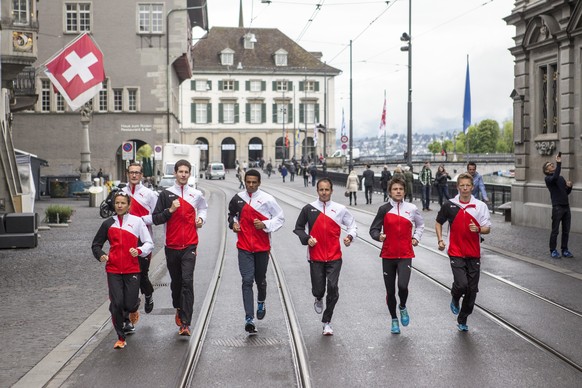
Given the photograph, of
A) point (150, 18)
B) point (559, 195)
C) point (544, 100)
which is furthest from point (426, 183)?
point (150, 18)

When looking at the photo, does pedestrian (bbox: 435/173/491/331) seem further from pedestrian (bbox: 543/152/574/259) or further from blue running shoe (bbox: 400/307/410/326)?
pedestrian (bbox: 543/152/574/259)

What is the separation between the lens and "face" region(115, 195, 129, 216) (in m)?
9.57

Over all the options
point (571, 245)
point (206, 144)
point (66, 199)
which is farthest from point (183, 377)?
point (206, 144)

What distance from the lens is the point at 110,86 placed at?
58.9 metres

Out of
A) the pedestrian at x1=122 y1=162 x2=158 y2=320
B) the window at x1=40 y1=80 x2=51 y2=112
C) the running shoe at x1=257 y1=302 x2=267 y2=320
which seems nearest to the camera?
the running shoe at x1=257 y1=302 x2=267 y2=320

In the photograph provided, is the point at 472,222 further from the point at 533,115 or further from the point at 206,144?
the point at 206,144

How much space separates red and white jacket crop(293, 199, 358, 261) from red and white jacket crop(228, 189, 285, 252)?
299 mm

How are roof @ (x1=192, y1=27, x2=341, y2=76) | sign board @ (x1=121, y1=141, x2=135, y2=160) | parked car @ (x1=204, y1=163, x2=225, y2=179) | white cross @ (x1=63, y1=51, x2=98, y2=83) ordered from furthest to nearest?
roof @ (x1=192, y1=27, x2=341, y2=76) < parked car @ (x1=204, y1=163, x2=225, y2=179) < sign board @ (x1=121, y1=141, x2=135, y2=160) < white cross @ (x1=63, y1=51, x2=98, y2=83)

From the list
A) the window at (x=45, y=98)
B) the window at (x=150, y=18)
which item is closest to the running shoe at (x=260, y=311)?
the window at (x=45, y=98)

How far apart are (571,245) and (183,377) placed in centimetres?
1414

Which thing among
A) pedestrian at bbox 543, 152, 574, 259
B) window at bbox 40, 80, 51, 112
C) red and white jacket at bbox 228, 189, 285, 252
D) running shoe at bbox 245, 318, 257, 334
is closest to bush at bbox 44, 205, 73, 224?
pedestrian at bbox 543, 152, 574, 259

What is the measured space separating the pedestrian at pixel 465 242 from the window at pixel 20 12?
68.1ft

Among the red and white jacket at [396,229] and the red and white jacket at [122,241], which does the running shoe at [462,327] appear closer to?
the red and white jacket at [396,229]

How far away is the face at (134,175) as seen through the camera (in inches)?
428
